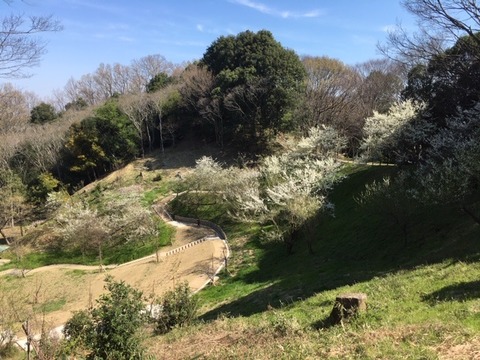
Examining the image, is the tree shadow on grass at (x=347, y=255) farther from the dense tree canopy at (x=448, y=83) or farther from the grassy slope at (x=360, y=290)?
the dense tree canopy at (x=448, y=83)

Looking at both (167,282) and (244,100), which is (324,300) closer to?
(167,282)

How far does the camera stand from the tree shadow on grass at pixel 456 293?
8.21 m

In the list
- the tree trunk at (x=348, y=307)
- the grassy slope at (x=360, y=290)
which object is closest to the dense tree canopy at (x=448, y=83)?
the grassy slope at (x=360, y=290)

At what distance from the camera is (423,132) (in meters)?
24.1

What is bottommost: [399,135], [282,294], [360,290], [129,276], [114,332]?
[129,276]

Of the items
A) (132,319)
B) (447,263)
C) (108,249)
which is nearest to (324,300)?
(447,263)

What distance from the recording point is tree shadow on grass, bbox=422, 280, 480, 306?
821 cm

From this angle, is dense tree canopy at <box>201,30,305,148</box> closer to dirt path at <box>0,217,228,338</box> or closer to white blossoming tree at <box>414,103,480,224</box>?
dirt path at <box>0,217,228,338</box>

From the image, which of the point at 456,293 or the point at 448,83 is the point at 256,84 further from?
the point at 456,293

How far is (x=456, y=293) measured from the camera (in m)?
8.59

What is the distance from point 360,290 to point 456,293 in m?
2.49

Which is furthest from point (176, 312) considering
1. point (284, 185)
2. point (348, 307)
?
point (284, 185)

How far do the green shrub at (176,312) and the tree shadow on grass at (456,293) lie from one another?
7204 millimetres

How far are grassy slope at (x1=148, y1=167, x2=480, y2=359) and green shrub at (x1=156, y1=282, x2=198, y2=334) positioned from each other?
106 centimetres
